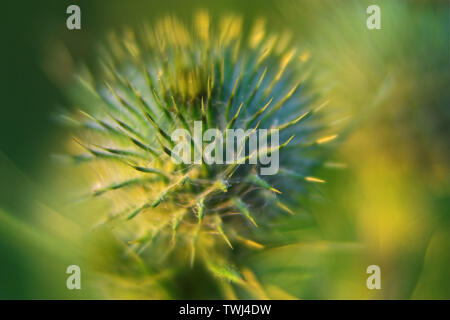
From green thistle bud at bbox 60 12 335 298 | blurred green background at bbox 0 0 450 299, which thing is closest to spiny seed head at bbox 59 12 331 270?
green thistle bud at bbox 60 12 335 298

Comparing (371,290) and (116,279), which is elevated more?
(116,279)

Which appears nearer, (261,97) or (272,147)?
(272,147)

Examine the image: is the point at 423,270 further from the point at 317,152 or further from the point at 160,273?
the point at 160,273

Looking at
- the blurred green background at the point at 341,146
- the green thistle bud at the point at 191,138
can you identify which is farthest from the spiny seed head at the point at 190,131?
the blurred green background at the point at 341,146

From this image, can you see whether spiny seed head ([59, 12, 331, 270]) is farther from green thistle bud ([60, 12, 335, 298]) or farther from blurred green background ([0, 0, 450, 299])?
blurred green background ([0, 0, 450, 299])

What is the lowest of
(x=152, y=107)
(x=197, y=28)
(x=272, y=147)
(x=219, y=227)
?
(x=219, y=227)

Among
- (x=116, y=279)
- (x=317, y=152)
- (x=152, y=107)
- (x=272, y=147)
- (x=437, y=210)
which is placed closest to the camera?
(x=272, y=147)

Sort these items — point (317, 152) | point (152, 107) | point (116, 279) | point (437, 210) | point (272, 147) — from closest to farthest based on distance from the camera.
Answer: point (272, 147) < point (152, 107) < point (116, 279) < point (317, 152) < point (437, 210)
